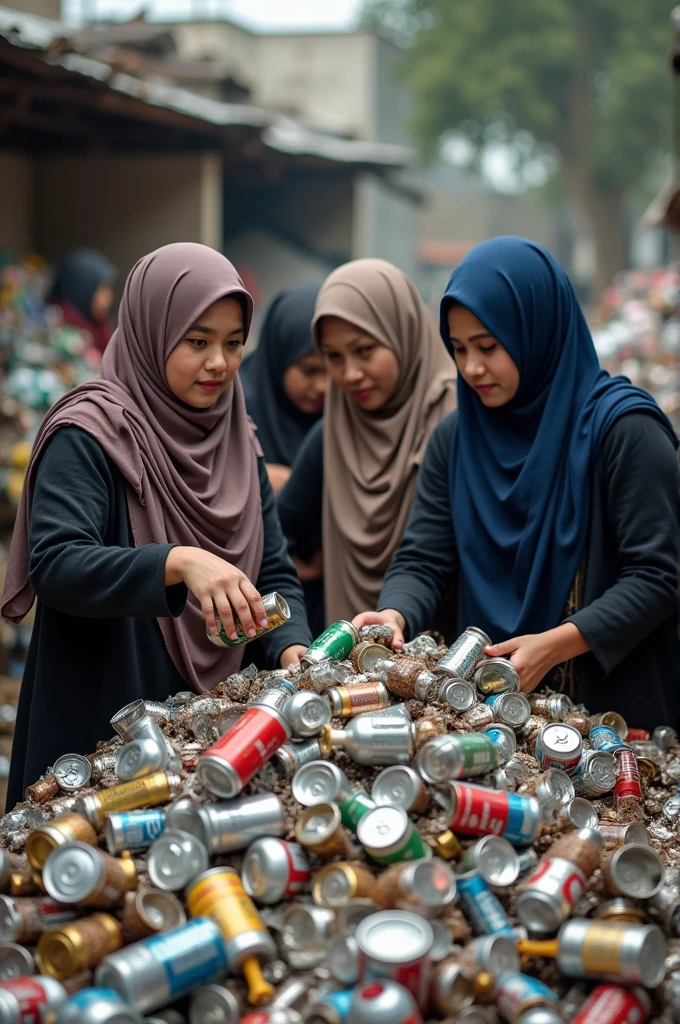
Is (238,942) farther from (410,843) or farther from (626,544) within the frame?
(626,544)

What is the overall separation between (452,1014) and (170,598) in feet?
3.32

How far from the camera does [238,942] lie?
1714 mm

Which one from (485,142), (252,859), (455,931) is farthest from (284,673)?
(485,142)

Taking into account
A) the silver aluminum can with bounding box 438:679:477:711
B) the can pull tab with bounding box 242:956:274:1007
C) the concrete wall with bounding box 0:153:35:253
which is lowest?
the can pull tab with bounding box 242:956:274:1007

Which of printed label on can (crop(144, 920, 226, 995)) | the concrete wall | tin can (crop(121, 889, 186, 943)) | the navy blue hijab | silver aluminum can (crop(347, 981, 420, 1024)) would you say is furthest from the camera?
the concrete wall

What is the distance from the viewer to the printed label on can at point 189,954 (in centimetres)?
167

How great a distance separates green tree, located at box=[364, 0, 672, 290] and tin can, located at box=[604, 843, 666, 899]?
29.6 m

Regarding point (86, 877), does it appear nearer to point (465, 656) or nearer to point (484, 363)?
point (465, 656)

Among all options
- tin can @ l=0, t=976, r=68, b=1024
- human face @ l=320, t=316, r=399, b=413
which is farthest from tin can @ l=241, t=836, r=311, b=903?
human face @ l=320, t=316, r=399, b=413

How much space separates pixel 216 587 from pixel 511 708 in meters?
0.68

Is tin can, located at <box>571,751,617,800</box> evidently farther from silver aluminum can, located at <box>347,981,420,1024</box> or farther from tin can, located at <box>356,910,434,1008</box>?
silver aluminum can, located at <box>347,981,420,1024</box>

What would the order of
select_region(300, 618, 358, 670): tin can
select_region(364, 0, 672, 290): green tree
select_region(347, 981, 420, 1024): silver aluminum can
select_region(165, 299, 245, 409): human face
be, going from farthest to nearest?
select_region(364, 0, 672, 290): green tree → select_region(165, 299, 245, 409): human face → select_region(300, 618, 358, 670): tin can → select_region(347, 981, 420, 1024): silver aluminum can

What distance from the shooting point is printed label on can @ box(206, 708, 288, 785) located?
1.95 meters

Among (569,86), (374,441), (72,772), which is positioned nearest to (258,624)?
(72,772)
